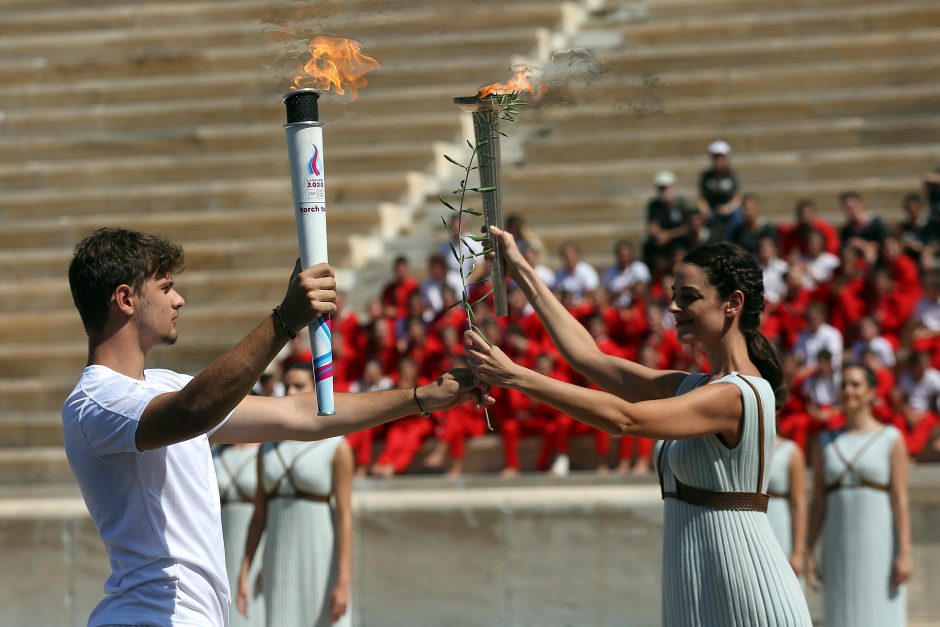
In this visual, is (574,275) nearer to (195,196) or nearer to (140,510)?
(195,196)

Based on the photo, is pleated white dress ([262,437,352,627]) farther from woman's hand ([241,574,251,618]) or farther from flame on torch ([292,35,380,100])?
flame on torch ([292,35,380,100])

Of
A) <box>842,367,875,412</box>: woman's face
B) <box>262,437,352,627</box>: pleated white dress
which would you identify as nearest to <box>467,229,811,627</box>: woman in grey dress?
<box>842,367,875,412</box>: woman's face

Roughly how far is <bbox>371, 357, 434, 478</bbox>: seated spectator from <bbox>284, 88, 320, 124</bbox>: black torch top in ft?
24.9

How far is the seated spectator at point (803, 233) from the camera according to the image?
12539 millimetres

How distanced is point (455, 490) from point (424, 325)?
2007mm

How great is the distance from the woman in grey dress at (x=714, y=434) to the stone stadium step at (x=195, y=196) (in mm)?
11134

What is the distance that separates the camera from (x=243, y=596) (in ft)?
26.9

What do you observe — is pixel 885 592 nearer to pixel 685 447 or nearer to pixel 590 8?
pixel 685 447

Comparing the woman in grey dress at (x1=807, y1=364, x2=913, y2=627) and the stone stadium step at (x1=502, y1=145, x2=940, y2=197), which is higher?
the stone stadium step at (x1=502, y1=145, x2=940, y2=197)

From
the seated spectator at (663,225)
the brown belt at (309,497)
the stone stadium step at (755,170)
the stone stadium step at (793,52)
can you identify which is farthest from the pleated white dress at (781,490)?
the stone stadium step at (793,52)

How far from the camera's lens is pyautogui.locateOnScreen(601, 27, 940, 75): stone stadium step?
17.0 m

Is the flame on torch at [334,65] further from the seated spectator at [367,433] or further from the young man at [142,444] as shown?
the seated spectator at [367,433]

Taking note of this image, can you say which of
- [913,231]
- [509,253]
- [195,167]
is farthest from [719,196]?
[509,253]

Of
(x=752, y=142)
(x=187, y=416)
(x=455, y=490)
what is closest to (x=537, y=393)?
(x=187, y=416)
